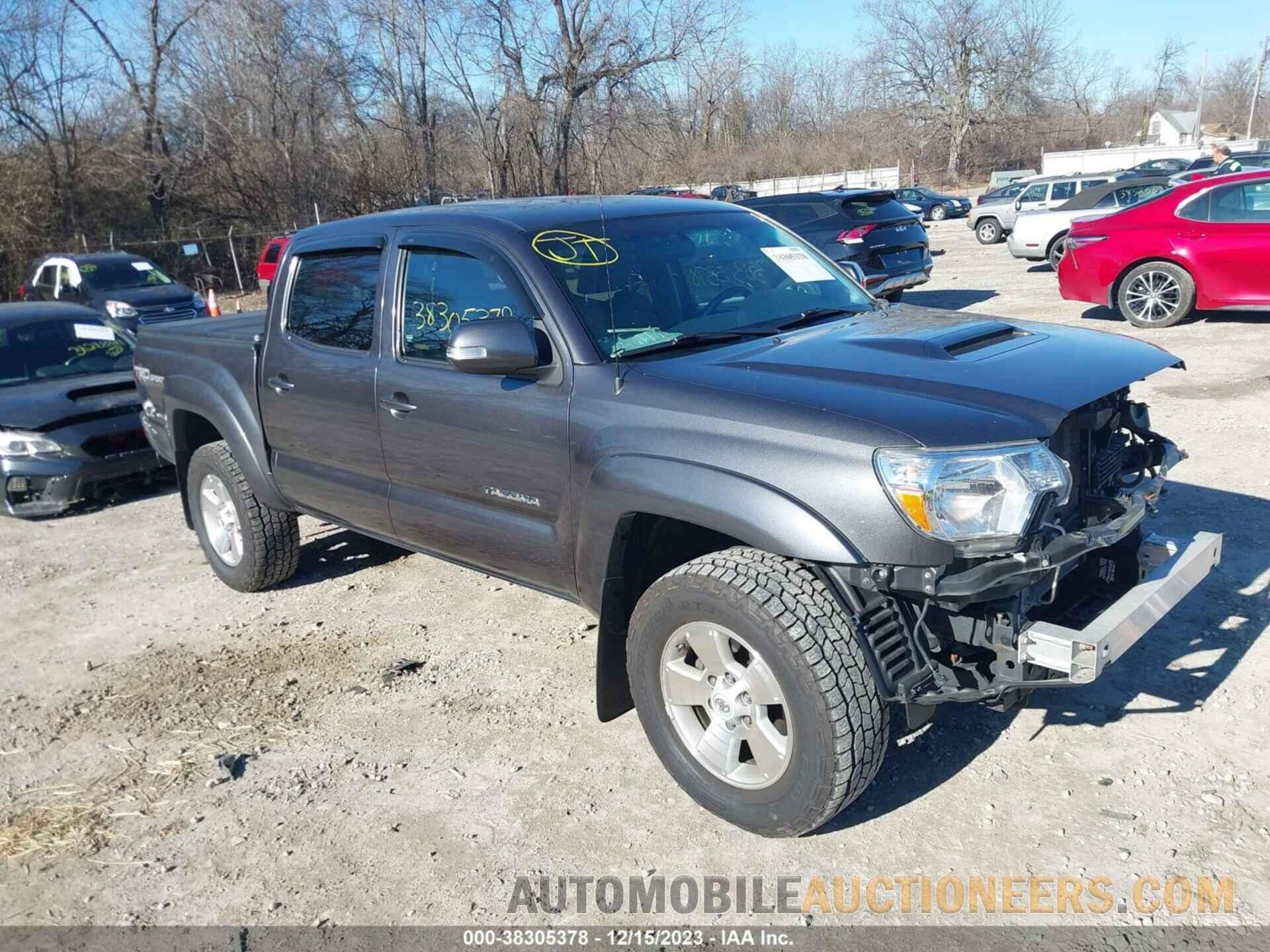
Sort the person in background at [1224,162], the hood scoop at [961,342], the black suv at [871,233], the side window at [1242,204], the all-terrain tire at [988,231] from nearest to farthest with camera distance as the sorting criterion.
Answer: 1. the hood scoop at [961,342]
2. the side window at [1242,204]
3. the black suv at [871,233]
4. the person in background at [1224,162]
5. the all-terrain tire at [988,231]

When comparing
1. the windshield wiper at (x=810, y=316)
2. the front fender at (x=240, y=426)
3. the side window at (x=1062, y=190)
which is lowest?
the front fender at (x=240, y=426)

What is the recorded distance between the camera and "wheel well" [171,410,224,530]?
5.81 m

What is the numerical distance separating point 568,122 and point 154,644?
2998 cm

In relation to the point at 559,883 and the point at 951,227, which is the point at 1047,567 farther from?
the point at 951,227

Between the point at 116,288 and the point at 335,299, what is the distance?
1281cm

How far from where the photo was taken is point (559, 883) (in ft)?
10.3

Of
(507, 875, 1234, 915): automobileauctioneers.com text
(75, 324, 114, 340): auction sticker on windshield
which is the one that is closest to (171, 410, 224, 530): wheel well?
(75, 324, 114, 340): auction sticker on windshield

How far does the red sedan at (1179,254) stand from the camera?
10.3 meters

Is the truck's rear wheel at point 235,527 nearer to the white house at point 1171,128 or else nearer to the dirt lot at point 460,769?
the dirt lot at point 460,769

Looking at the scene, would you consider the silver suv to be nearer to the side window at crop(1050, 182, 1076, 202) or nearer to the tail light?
the side window at crop(1050, 182, 1076, 202)

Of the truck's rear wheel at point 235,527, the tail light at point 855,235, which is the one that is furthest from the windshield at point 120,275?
the truck's rear wheel at point 235,527

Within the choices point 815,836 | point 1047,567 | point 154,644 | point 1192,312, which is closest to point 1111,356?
point 1047,567

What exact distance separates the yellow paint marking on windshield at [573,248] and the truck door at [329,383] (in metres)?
0.91

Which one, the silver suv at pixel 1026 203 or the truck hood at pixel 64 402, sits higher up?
the silver suv at pixel 1026 203
